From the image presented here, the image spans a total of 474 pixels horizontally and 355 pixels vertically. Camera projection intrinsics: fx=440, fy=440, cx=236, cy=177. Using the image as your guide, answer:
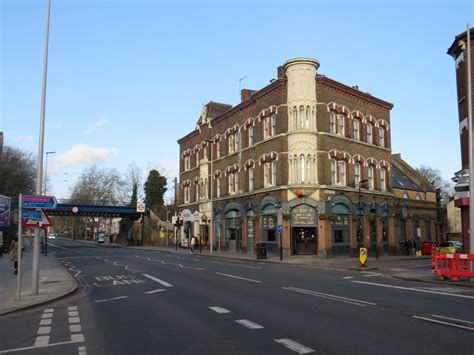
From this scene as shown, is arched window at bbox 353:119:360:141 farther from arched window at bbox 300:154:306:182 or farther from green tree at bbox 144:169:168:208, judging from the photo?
green tree at bbox 144:169:168:208

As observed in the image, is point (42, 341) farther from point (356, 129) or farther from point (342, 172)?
point (356, 129)

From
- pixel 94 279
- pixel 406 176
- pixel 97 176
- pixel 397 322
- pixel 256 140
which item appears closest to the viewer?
pixel 397 322

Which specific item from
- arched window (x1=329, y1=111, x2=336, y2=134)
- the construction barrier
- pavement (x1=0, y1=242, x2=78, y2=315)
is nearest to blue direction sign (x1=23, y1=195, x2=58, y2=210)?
pavement (x1=0, y1=242, x2=78, y2=315)

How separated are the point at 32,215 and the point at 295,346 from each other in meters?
9.83

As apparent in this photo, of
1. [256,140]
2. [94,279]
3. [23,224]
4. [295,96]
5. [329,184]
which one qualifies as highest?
[295,96]

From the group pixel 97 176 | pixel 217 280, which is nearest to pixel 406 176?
pixel 217 280

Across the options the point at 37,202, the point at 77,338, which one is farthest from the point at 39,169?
the point at 77,338

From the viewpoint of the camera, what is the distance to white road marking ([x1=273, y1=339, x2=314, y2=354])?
668 centimetres

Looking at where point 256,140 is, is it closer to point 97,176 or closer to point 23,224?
point 23,224

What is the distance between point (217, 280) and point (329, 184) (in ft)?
64.7

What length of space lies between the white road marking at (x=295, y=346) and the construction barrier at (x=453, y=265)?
1201 cm

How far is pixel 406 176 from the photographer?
50.6 m

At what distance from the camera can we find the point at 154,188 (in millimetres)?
89000

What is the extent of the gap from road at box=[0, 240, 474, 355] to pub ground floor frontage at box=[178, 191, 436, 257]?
59.7 ft
